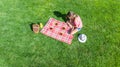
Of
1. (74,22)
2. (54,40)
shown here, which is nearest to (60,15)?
(74,22)

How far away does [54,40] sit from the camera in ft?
36.5

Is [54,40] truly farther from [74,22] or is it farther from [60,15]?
[60,15]

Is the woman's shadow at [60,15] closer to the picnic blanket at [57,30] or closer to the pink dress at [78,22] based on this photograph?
the picnic blanket at [57,30]

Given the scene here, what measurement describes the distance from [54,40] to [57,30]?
678 millimetres

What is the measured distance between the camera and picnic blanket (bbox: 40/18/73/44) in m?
11.2

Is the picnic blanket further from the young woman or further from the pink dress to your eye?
the pink dress

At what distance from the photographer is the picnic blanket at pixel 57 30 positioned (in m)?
11.2

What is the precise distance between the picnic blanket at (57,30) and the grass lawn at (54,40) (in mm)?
225

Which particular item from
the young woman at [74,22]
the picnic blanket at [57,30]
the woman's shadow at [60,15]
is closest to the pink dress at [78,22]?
the young woman at [74,22]

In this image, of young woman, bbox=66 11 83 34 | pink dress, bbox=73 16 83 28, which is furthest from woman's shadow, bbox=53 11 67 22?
pink dress, bbox=73 16 83 28

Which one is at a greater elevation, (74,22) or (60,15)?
(74,22)

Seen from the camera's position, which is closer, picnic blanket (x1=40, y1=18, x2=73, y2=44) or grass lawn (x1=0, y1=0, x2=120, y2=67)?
grass lawn (x1=0, y1=0, x2=120, y2=67)

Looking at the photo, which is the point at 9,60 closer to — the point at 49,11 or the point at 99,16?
the point at 49,11

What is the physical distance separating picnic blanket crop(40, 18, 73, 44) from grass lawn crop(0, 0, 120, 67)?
8.8 inches
